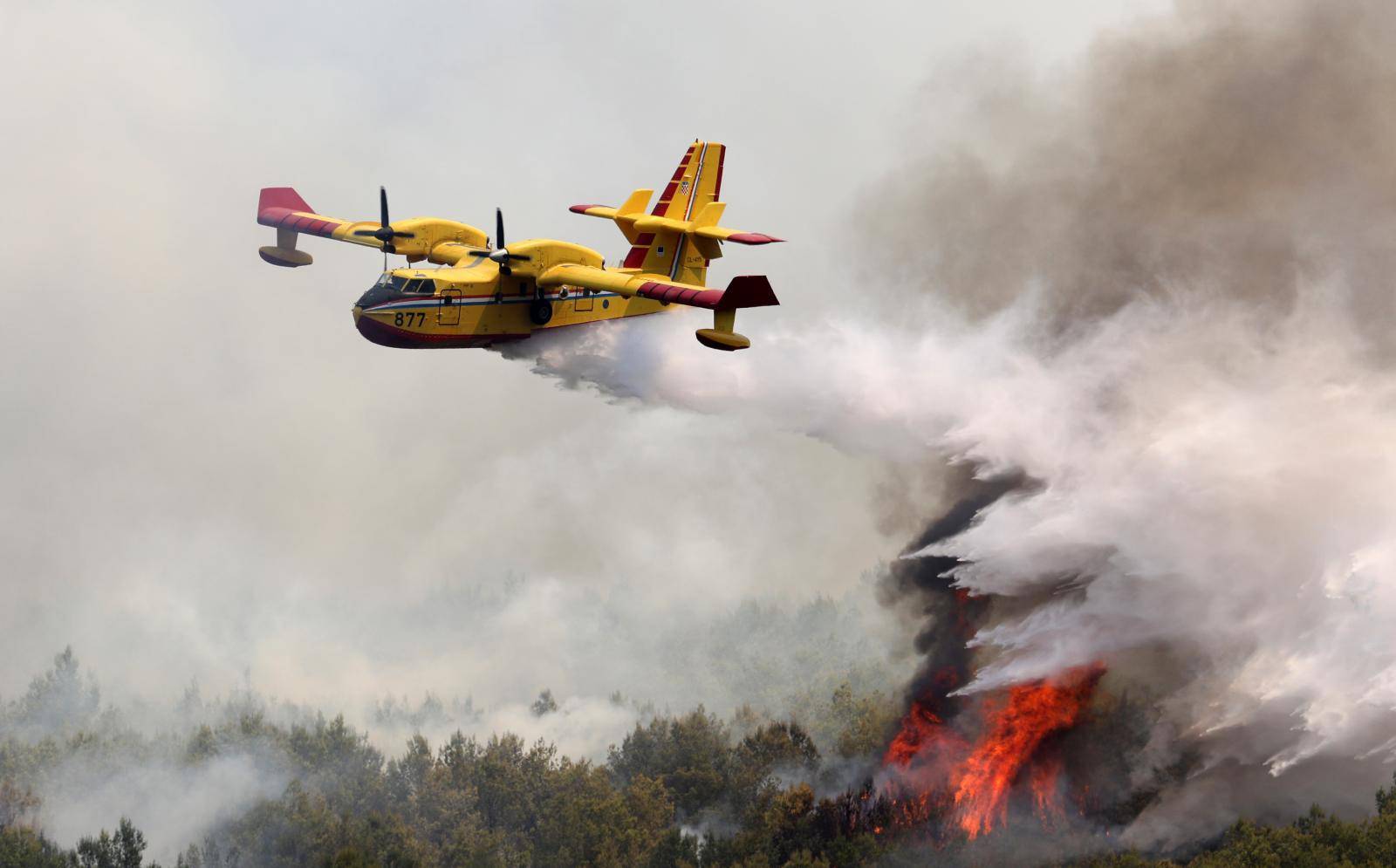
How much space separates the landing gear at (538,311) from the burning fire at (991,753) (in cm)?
1982

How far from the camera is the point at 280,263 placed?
2463 inches

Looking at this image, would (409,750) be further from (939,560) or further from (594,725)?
(939,560)

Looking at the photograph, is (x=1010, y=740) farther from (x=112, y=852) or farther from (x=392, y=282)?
(x=112, y=852)

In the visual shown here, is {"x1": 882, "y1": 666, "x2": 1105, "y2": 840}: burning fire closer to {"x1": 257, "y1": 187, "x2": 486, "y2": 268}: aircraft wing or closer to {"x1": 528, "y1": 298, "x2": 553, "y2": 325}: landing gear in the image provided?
{"x1": 528, "y1": 298, "x2": 553, "y2": 325}: landing gear

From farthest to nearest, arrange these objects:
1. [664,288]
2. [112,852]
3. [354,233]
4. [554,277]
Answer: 1. [112,852]
2. [354,233]
3. [554,277]
4. [664,288]

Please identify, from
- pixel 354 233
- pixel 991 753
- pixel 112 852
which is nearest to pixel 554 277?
pixel 354 233

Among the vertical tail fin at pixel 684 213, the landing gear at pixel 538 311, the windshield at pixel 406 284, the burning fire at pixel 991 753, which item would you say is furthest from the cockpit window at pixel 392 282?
the burning fire at pixel 991 753

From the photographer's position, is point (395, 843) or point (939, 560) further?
point (395, 843)

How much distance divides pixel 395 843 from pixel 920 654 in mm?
31270

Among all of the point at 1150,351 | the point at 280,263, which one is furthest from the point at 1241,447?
the point at 280,263

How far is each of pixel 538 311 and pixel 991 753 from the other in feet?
72.4

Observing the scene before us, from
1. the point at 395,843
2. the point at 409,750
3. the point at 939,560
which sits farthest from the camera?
the point at 409,750

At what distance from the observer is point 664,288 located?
1844 inches

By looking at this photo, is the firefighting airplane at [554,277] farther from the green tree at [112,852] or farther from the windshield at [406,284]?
the green tree at [112,852]
